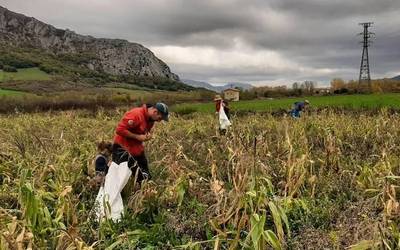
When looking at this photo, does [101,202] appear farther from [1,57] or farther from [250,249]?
[1,57]

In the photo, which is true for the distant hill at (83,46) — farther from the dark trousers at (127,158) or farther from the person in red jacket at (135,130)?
the person in red jacket at (135,130)

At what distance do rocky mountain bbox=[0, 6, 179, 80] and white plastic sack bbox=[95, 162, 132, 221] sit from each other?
15755 centimetres

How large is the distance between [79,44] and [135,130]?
182082 mm

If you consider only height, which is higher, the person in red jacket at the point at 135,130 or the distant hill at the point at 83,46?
the distant hill at the point at 83,46

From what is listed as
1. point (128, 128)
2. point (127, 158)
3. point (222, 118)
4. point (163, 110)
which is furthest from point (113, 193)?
point (222, 118)

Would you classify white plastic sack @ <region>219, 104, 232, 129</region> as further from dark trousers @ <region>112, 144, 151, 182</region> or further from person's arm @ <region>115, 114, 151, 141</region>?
person's arm @ <region>115, 114, 151, 141</region>

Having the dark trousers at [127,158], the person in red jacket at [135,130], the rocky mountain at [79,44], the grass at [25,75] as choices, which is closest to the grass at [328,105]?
the dark trousers at [127,158]

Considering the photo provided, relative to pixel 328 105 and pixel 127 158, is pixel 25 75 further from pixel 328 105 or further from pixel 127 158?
pixel 127 158

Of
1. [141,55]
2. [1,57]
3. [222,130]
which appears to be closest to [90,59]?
[141,55]

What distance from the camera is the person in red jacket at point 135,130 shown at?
501 centimetres

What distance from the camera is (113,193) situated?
444 centimetres

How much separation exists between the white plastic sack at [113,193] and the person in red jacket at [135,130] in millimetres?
205

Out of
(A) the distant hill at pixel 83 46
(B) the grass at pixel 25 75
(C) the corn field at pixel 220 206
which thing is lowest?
(C) the corn field at pixel 220 206

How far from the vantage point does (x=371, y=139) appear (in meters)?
7.66
